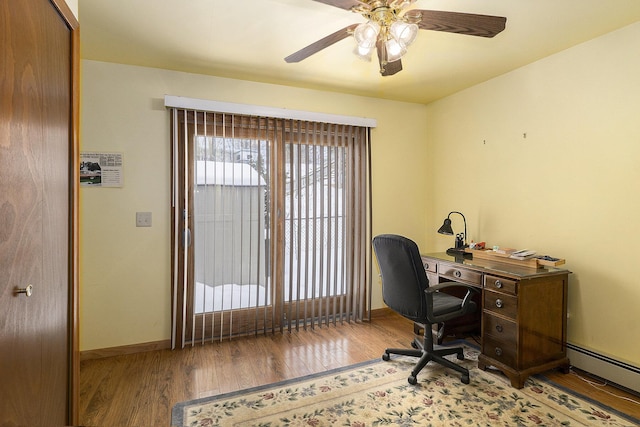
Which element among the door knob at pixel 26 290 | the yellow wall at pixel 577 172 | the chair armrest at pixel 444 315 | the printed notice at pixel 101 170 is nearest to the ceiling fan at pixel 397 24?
the yellow wall at pixel 577 172

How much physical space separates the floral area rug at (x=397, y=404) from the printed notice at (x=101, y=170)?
1.87m

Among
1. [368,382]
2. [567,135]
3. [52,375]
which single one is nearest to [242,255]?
[368,382]

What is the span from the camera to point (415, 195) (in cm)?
391

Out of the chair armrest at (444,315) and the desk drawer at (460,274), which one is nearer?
the chair armrest at (444,315)

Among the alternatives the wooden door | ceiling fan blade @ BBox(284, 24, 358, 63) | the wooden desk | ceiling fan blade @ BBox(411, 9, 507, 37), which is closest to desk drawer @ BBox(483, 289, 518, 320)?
the wooden desk

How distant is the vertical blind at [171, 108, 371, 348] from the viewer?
9.54 ft

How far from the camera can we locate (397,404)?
2.06m

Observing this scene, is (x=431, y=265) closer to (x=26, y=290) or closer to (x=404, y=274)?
(x=404, y=274)

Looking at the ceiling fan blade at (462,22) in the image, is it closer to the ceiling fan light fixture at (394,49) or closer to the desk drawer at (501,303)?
the ceiling fan light fixture at (394,49)

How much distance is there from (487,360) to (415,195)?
6.49 feet

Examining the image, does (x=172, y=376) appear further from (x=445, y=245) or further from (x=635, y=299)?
(x=635, y=299)

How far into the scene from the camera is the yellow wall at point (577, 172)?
220cm

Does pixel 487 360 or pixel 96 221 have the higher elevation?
pixel 96 221

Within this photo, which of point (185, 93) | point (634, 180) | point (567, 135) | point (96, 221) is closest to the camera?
point (634, 180)
